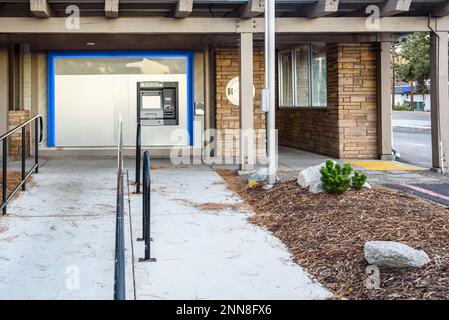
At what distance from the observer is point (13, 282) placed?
4.37 metres

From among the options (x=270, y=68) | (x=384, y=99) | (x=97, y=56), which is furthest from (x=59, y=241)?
(x=384, y=99)

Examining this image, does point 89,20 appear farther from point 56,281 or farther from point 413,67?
point 413,67

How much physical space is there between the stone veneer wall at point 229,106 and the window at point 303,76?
1.48m

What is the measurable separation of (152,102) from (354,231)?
8310 mm

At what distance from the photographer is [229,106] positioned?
12586 millimetres

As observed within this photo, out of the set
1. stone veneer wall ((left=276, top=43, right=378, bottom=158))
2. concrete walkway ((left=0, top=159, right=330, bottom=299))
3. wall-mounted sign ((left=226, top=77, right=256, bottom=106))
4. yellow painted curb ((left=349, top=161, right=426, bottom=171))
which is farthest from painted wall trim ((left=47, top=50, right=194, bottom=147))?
concrete walkway ((left=0, top=159, right=330, bottom=299))

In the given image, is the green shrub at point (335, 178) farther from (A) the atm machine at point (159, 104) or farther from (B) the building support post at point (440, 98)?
(A) the atm machine at point (159, 104)

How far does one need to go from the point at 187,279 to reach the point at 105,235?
1.62 meters

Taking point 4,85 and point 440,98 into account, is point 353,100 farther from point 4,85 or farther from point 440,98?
point 4,85

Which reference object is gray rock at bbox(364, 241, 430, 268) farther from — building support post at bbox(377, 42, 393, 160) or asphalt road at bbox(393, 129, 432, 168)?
building support post at bbox(377, 42, 393, 160)

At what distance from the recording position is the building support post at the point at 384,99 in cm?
1205

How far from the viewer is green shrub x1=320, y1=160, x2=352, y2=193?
678 centimetres

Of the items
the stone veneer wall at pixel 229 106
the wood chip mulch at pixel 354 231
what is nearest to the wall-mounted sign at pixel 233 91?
the stone veneer wall at pixel 229 106

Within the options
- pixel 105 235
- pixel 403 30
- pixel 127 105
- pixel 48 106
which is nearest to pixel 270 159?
pixel 105 235
